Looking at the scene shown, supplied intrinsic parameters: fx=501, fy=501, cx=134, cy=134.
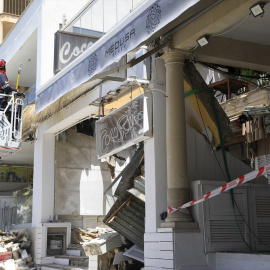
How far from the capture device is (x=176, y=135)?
8.38 metres

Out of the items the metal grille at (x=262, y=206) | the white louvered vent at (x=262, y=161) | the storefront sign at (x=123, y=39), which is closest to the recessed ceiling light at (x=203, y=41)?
the storefront sign at (x=123, y=39)

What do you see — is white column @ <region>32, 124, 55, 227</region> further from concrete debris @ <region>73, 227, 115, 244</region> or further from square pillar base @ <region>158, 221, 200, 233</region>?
square pillar base @ <region>158, 221, 200, 233</region>

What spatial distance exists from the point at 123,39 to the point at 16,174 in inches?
636

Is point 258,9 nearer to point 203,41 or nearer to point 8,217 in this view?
point 203,41

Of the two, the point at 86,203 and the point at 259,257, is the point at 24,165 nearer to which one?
the point at 86,203

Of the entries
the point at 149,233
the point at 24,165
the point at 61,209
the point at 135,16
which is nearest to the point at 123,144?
the point at 149,233

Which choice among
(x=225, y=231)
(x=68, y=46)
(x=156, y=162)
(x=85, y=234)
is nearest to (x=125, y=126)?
(x=156, y=162)

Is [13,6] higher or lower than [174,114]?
higher

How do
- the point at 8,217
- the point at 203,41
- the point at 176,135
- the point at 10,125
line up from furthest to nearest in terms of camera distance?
the point at 8,217
the point at 10,125
the point at 176,135
the point at 203,41

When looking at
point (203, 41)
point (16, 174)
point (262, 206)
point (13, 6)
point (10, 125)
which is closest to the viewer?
point (203, 41)

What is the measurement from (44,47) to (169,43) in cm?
754

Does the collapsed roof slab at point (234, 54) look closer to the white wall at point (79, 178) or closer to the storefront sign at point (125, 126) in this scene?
the storefront sign at point (125, 126)

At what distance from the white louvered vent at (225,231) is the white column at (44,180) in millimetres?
7551

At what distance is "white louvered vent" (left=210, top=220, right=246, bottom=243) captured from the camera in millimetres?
8312
